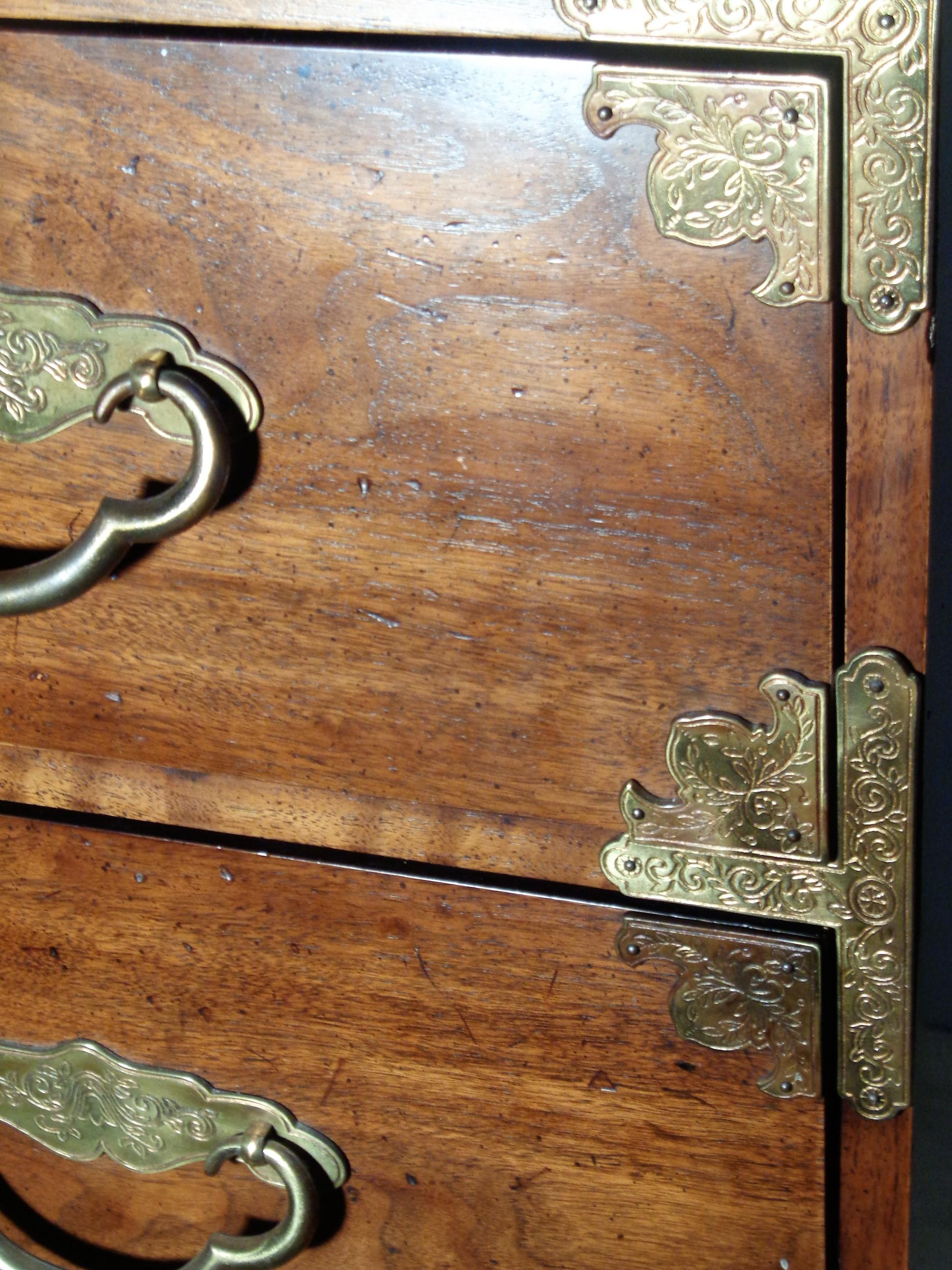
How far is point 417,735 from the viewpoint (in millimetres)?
516

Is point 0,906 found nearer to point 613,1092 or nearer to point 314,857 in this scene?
point 314,857

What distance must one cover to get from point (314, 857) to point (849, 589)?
248 mm

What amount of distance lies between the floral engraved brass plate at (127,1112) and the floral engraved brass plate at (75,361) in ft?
0.99

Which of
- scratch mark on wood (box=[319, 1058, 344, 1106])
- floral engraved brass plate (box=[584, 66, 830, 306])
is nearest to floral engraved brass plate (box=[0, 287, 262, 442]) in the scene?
floral engraved brass plate (box=[584, 66, 830, 306])

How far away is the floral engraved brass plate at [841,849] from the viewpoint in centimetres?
47

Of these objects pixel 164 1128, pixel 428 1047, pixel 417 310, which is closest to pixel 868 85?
pixel 417 310

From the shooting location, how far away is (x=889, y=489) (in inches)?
17.4

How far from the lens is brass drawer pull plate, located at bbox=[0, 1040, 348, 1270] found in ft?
1.91

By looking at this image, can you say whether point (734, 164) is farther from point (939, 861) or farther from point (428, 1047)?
point (939, 861)

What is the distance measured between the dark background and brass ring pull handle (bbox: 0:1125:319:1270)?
1.45ft

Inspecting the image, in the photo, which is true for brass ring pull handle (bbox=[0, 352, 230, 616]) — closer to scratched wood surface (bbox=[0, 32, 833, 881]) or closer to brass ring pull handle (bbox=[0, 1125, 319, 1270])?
scratched wood surface (bbox=[0, 32, 833, 881])

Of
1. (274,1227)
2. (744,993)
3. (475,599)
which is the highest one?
(475,599)

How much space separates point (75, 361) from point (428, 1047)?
32 centimetres

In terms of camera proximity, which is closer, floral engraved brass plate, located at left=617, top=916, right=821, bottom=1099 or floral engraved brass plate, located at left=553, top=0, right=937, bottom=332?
floral engraved brass plate, located at left=553, top=0, right=937, bottom=332
